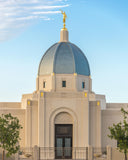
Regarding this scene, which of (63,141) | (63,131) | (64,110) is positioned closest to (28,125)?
(63,131)

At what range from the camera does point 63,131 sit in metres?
35.5

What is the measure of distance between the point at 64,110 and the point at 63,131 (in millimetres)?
2249

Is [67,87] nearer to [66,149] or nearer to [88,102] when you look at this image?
[88,102]

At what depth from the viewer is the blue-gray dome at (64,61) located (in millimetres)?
38594

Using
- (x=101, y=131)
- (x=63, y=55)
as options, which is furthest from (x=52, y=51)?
(x=101, y=131)

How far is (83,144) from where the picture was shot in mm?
34812

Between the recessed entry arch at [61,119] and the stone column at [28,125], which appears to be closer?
the recessed entry arch at [61,119]

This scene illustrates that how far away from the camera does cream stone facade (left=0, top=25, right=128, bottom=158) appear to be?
3503 centimetres

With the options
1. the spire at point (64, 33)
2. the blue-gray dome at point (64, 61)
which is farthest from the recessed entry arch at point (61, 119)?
the spire at point (64, 33)

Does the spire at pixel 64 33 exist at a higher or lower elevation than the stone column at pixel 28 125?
higher

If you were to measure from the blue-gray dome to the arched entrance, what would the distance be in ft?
18.9

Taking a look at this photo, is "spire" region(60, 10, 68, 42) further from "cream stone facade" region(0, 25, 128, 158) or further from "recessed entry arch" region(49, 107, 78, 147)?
"recessed entry arch" region(49, 107, 78, 147)

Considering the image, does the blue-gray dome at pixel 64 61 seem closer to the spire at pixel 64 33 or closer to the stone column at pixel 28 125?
the spire at pixel 64 33

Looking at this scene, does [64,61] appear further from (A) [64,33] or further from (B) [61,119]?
(B) [61,119]
